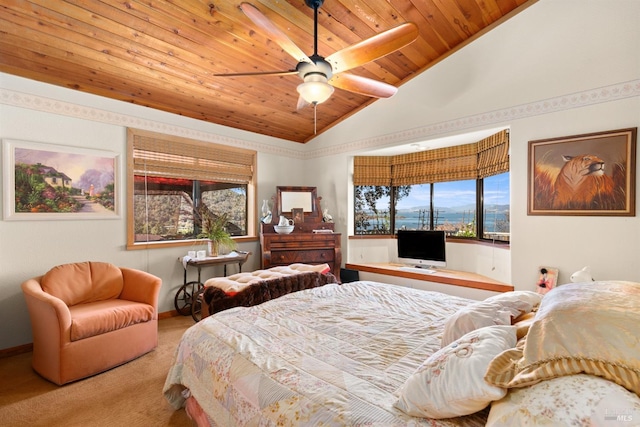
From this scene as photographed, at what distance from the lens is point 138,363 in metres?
2.62

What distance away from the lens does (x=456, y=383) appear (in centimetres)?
89

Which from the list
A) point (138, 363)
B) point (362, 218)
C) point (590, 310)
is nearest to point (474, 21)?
point (362, 218)

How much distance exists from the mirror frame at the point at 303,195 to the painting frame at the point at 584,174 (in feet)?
9.09

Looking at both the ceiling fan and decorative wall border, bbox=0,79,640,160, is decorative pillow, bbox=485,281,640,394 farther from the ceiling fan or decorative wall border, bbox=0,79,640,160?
decorative wall border, bbox=0,79,640,160

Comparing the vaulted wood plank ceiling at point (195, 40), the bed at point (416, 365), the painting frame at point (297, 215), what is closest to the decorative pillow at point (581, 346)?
the bed at point (416, 365)

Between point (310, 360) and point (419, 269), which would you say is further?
point (419, 269)

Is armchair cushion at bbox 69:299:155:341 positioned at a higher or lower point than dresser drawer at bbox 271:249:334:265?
lower

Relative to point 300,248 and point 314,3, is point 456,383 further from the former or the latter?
point 300,248

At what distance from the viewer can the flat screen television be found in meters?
3.82

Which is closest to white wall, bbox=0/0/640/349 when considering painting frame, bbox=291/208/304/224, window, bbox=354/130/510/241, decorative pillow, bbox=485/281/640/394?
window, bbox=354/130/510/241

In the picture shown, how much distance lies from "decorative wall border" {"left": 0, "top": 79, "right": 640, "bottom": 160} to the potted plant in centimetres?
115

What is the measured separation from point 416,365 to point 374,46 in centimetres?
184

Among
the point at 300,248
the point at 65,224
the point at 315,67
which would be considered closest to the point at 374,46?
the point at 315,67

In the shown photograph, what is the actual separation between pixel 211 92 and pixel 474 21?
299 centimetres
